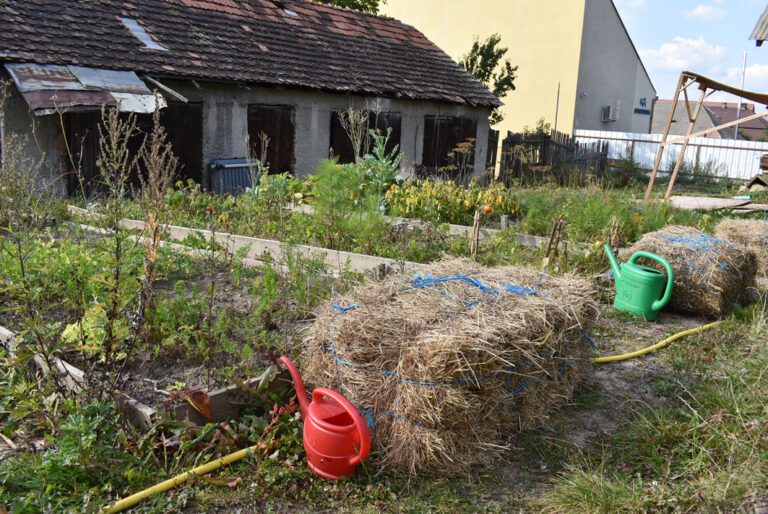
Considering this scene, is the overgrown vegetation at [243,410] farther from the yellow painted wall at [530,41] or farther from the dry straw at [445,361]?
the yellow painted wall at [530,41]

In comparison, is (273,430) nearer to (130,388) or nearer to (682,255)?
(130,388)

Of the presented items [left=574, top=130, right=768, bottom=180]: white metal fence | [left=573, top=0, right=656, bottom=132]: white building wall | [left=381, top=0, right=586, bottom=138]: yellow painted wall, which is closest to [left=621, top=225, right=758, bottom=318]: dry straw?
[left=574, top=130, right=768, bottom=180]: white metal fence

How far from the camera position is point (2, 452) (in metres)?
3.09

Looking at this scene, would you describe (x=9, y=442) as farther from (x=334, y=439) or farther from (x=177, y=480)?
(x=334, y=439)

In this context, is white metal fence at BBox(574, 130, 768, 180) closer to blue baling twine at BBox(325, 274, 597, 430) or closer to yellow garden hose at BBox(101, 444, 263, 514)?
blue baling twine at BBox(325, 274, 597, 430)

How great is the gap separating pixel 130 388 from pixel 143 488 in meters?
0.88

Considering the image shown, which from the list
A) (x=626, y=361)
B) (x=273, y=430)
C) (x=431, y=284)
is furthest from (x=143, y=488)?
(x=626, y=361)

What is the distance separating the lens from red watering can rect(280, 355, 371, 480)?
113 inches

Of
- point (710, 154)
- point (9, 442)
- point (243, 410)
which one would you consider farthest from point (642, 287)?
point (710, 154)

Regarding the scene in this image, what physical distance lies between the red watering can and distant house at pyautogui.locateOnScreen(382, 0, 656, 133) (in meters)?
23.3

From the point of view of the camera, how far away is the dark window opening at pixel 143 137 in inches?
400

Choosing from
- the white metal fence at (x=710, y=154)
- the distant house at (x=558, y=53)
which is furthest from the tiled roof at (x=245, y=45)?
the distant house at (x=558, y=53)

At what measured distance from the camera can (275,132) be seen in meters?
13.0

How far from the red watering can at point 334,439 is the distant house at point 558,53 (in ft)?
76.5
